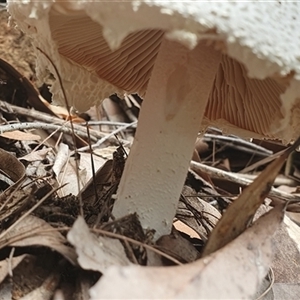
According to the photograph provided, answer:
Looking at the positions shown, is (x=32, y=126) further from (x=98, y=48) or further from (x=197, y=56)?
(x=197, y=56)

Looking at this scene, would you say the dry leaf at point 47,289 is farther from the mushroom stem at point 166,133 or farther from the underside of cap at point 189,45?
the underside of cap at point 189,45

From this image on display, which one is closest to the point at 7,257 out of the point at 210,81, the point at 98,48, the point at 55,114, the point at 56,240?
the point at 56,240

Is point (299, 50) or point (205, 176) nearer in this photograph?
point (299, 50)

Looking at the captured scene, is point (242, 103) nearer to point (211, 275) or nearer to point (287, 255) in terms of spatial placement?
point (287, 255)

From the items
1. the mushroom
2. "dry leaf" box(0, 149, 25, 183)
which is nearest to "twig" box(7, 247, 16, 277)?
the mushroom

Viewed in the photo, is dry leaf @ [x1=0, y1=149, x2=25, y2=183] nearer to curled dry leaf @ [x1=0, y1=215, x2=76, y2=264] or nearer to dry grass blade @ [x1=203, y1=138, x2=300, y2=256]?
curled dry leaf @ [x1=0, y1=215, x2=76, y2=264]

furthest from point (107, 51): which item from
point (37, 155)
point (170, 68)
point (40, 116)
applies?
point (40, 116)

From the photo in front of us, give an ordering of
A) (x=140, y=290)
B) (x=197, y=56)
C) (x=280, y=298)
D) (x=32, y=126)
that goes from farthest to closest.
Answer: (x=32, y=126) < (x=280, y=298) < (x=197, y=56) < (x=140, y=290)

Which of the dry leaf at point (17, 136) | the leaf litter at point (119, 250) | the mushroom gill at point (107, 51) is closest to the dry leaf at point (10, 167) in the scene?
the leaf litter at point (119, 250)
